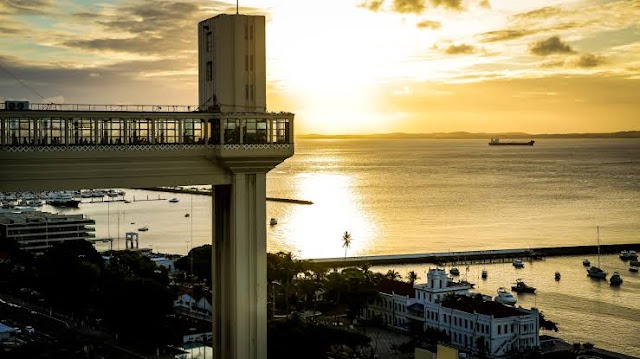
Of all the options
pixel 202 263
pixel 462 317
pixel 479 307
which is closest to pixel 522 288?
pixel 479 307

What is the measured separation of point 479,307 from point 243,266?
21.5m

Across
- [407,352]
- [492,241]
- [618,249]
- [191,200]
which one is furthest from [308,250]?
[191,200]

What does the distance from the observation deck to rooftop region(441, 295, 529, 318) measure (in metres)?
20.9

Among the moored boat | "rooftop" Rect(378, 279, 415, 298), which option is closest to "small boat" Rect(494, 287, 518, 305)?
"rooftop" Rect(378, 279, 415, 298)

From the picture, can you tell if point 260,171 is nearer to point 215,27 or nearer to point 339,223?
point 215,27

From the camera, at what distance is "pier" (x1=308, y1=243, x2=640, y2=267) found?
2280 inches

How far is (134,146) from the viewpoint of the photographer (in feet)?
42.1

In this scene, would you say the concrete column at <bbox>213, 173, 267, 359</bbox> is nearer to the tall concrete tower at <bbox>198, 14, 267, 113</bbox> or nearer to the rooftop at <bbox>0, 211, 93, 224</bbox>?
the tall concrete tower at <bbox>198, 14, 267, 113</bbox>

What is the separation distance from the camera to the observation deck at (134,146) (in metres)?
12.1

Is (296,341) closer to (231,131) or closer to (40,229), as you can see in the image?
(231,131)

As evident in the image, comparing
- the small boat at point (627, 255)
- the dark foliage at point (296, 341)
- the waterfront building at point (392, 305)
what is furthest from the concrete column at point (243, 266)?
the small boat at point (627, 255)

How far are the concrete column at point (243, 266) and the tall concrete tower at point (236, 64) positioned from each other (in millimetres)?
1261

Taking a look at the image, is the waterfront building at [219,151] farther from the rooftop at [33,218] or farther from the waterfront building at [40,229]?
the rooftop at [33,218]

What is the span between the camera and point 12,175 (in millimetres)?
12016
